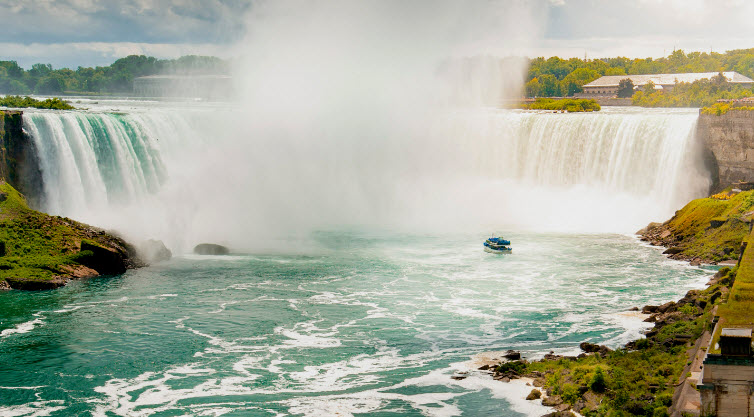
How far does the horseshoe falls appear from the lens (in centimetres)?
2053

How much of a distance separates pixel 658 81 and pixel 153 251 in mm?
74277

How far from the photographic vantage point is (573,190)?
50.4 meters

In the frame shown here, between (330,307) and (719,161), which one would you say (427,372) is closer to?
(330,307)

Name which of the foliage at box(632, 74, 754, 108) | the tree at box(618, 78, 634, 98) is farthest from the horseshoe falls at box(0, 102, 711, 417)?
the tree at box(618, 78, 634, 98)

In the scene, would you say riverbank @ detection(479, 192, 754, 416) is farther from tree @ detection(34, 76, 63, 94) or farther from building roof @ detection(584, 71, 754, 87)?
tree @ detection(34, 76, 63, 94)

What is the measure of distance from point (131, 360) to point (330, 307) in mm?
7599

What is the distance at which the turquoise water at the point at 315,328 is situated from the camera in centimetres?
1945

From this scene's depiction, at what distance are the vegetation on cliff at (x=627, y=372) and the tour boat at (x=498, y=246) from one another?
1312 centimetres

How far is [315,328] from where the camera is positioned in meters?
25.4

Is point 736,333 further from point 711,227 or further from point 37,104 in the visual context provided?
point 37,104

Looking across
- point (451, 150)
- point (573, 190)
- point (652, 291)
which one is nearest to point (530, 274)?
point (652, 291)

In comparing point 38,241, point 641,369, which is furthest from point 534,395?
point 38,241

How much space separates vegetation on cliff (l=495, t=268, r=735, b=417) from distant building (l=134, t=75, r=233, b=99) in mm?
79061

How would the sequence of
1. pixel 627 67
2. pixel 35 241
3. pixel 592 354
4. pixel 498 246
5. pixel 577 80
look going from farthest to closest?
pixel 627 67 < pixel 577 80 < pixel 498 246 < pixel 35 241 < pixel 592 354
